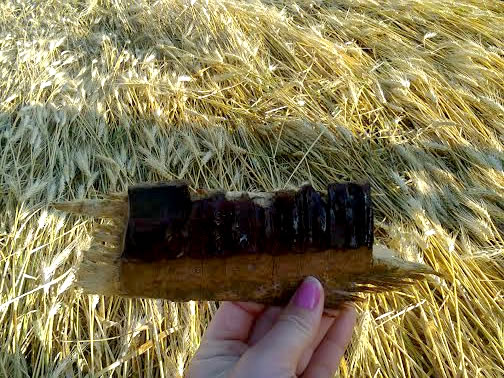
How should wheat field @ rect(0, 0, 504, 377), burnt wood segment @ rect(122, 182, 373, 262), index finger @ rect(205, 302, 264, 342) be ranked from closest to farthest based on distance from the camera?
burnt wood segment @ rect(122, 182, 373, 262)
index finger @ rect(205, 302, 264, 342)
wheat field @ rect(0, 0, 504, 377)

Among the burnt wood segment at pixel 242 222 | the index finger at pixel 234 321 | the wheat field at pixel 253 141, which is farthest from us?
the wheat field at pixel 253 141

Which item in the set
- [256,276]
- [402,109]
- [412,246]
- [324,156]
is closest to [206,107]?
[324,156]

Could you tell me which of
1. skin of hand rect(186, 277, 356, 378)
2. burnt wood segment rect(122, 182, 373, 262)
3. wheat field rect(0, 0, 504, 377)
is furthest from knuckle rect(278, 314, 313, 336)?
wheat field rect(0, 0, 504, 377)

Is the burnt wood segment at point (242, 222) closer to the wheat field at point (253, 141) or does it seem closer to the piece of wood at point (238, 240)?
the piece of wood at point (238, 240)

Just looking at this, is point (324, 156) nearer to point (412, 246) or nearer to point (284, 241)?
point (412, 246)

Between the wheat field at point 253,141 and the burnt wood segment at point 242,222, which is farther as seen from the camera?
the wheat field at point 253,141

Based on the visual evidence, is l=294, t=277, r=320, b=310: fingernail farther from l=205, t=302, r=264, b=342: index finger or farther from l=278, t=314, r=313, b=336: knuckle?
l=205, t=302, r=264, b=342: index finger

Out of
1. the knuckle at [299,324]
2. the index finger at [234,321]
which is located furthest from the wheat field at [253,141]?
the knuckle at [299,324]

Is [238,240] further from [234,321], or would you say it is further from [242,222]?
[234,321]
